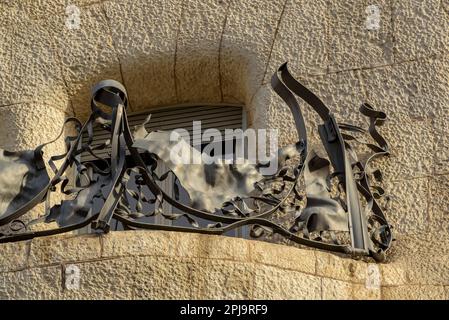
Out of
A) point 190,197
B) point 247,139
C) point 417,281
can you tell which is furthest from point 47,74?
point 417,281

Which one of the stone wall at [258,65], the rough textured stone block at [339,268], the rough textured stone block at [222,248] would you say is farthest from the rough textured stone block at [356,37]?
the rough textured stone block at [222,248]

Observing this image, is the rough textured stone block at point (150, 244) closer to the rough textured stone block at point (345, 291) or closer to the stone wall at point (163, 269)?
the stone wall at point (163, 269)

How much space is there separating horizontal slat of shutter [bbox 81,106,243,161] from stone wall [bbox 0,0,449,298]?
0.08 metres

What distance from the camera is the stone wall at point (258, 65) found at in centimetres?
1058

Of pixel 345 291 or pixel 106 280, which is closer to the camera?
pixel 106 280

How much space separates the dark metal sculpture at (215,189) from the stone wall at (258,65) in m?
0.51

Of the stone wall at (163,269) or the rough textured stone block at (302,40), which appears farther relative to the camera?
the rough textured stone block at (302,40)

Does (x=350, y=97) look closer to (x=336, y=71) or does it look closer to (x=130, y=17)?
(x=336, y=71)

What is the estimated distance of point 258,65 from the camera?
1125cm

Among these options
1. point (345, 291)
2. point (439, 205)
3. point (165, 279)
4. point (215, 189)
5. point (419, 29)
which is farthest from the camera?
point (419, 29)

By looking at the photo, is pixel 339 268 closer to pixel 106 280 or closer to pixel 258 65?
pixel 106 280

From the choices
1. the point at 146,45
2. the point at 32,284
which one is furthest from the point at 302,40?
the point at 32,284

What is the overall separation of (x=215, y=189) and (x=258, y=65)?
183 centimetres

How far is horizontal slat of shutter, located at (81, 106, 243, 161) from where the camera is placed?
1141 centimetres
